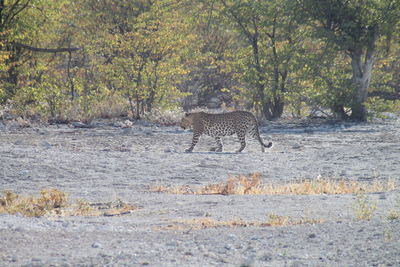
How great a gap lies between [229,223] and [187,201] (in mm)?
2497

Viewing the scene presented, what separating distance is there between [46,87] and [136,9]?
5573mm

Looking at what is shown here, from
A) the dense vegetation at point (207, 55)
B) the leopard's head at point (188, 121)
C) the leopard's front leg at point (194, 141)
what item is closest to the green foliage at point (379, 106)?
the dense vegetation at point (207, 55)

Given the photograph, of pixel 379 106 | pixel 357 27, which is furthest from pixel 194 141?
pixel 379 106

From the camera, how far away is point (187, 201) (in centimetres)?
1120

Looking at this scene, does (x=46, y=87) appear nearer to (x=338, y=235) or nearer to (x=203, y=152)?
(x=203, y=152)

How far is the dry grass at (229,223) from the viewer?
8.59 metres

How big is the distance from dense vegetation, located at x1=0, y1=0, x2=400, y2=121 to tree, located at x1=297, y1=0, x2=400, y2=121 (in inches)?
1.5

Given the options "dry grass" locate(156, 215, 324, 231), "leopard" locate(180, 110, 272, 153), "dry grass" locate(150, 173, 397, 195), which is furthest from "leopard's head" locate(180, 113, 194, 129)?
"dry grass" locate(156, 215, 324, 231)

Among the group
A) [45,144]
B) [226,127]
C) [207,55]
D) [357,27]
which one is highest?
[357,27]

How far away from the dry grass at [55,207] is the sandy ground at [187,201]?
1.05 feet

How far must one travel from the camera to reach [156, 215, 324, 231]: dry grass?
8586 mm

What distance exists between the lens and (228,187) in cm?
1218

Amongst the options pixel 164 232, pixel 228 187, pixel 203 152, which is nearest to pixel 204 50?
pixel 203 152

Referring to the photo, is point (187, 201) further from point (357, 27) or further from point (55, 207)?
point (357, 27)
